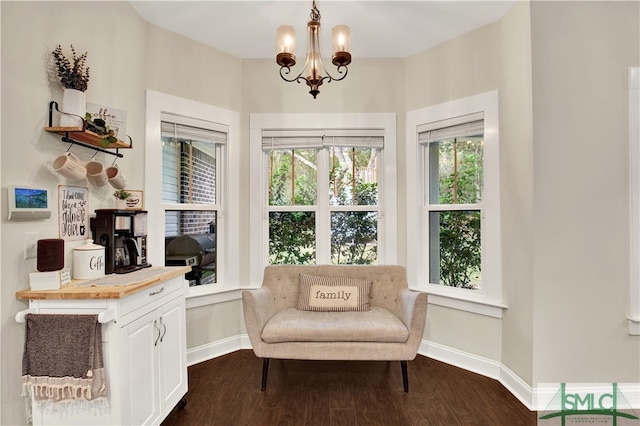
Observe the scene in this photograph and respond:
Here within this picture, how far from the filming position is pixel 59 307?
1547 mm

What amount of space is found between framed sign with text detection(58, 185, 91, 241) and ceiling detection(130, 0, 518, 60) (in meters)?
1.52

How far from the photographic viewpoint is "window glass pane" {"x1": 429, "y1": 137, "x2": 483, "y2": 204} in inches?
110

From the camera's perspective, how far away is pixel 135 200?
2.36 m

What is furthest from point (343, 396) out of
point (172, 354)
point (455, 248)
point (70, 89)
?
point (70, 89)

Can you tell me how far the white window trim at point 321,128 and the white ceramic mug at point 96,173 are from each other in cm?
132

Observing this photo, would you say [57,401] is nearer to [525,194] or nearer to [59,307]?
[59,307]

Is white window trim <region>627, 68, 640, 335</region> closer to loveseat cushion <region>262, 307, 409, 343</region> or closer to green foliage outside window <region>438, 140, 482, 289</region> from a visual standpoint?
green foliage outside window <region>438, 140, 482, 289</region>

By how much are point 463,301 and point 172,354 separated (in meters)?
2.24

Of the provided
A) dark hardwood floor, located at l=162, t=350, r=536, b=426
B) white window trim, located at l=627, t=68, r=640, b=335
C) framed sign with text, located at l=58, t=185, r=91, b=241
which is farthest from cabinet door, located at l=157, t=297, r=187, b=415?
white window trim, located at l=627, t=68, r=640, b=335

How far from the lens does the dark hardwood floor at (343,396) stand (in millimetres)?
→ 2012

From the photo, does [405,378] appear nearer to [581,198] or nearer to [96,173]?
[581,198]

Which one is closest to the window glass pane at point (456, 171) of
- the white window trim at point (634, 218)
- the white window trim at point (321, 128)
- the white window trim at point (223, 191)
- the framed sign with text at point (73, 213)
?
the white window trim at point (321, 128)

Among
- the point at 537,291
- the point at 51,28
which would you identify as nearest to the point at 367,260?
the point at 537,291

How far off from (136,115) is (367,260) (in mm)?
2384
